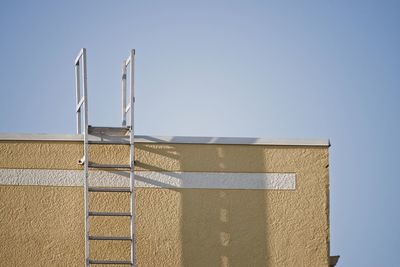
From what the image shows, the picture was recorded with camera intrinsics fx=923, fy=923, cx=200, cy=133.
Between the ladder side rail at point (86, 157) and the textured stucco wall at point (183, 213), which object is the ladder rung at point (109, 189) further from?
the textured stucco wall at point (183, 213)

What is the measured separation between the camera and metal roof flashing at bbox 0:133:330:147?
14.4 metres

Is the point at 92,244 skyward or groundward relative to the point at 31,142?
groundward

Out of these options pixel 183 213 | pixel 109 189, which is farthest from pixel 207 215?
pixel 109 189

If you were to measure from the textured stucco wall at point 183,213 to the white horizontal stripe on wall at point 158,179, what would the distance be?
0.26 feet

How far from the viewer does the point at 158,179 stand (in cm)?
1455

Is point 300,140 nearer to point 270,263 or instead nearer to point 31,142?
point 270,263

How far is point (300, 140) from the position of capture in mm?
14883

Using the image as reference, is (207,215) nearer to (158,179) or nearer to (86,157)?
(158,179)

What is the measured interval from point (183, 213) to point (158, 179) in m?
0.67

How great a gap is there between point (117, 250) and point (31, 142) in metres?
2.17

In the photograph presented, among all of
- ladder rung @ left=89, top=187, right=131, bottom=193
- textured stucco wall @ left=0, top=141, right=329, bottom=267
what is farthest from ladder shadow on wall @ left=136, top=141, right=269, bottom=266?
ladder rung @ left=89, top=187, right=131, bottom=193

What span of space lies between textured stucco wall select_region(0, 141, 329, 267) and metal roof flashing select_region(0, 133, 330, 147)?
8 cm

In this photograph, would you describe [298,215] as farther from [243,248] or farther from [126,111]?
[126,111]

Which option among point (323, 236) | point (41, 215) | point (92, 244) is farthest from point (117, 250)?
point (323, 236)
